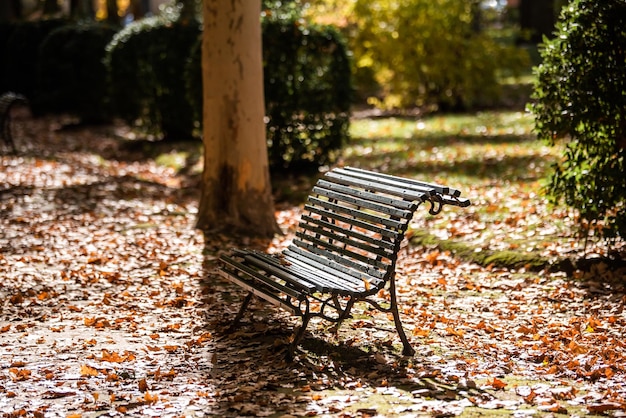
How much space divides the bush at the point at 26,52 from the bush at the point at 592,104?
655 inches

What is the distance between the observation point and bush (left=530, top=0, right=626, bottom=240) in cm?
721

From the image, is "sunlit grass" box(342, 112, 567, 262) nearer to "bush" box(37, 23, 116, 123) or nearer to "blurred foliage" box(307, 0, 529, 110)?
"blurred foliage" box(307, 0, 529, 110)

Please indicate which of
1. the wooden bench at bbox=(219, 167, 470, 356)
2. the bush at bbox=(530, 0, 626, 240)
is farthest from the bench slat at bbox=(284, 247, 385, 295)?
the bush at bbox=(530, 0, 626, 240)

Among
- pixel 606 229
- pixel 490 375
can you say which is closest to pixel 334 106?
pixel 606 229

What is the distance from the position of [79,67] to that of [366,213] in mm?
14440

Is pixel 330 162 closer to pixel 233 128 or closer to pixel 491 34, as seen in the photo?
pixel 233 128

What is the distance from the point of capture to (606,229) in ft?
23.8

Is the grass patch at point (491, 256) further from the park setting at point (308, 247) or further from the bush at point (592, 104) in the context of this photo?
the bush at point (592, 104)

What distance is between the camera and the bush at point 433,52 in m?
16.6

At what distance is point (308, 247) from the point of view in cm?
619

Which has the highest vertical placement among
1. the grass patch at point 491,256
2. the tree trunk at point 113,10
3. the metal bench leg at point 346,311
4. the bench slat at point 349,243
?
the tree trunk at point 113,10

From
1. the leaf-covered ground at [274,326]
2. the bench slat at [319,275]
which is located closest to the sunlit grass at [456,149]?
the leaf-covered ground at [274,326]

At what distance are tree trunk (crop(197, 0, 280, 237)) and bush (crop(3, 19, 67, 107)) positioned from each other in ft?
44.9

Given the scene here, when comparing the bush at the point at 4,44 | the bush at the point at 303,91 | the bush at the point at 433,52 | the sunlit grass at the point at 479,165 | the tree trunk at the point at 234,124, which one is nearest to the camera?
the sunlit grass at the point at 479,165
